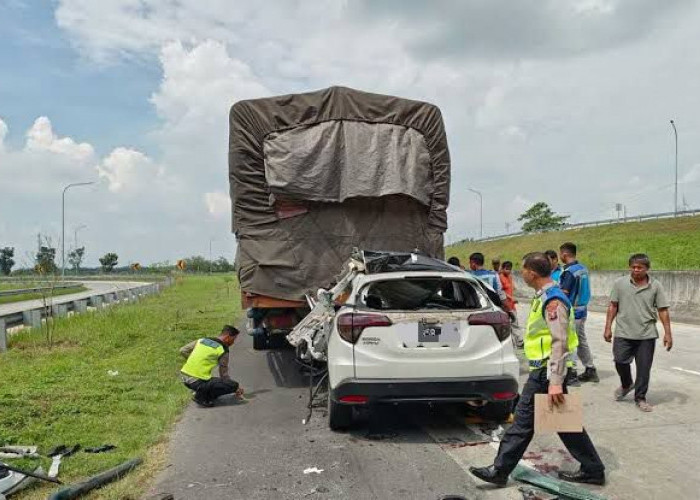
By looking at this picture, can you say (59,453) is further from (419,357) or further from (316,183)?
(316,183)

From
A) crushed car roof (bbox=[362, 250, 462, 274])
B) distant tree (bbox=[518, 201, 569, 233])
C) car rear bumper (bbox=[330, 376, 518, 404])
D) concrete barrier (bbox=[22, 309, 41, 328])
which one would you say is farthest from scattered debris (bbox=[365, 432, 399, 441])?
distant tree (bbox=[518, 201, 569, 233])

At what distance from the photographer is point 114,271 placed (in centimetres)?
11281

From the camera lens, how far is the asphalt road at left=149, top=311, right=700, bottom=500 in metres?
4.43

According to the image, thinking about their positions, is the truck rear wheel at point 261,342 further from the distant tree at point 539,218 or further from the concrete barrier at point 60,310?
the distant tree at point 539,218

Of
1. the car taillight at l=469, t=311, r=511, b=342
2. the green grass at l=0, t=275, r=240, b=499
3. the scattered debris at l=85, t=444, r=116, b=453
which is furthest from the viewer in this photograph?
the car taillight at l=469, t=311, r=511, b=342

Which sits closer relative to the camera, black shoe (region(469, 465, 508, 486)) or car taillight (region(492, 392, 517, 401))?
black shoe (region(469, 465, 508, 486))

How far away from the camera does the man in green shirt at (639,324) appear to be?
6.65 metres

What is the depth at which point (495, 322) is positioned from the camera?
5.69 m

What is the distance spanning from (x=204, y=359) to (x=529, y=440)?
4.33 m

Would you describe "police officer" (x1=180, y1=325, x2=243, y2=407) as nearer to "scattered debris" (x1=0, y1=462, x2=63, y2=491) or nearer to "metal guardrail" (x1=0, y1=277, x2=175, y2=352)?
"scattered debris" (x1=0, y1=462, x2=63, y2=491)

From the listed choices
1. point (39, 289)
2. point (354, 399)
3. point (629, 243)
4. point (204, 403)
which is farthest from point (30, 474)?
point (629, 243)

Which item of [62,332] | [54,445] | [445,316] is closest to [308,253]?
[445,316]

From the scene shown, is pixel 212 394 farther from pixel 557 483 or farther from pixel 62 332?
pixel 62 332

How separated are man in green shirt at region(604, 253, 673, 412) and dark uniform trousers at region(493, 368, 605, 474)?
8.05ft
